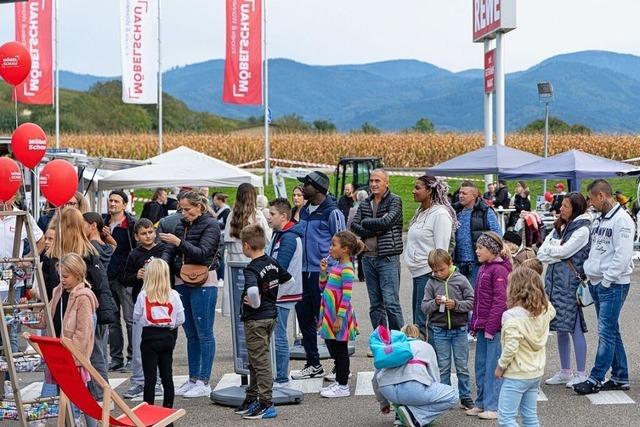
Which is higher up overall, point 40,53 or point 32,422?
point 40,53

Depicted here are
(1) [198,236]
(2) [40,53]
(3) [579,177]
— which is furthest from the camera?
(2) [40,53]

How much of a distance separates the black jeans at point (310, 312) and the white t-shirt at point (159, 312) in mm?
2336

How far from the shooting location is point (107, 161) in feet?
70.3

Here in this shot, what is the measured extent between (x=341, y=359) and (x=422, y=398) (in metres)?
1.61

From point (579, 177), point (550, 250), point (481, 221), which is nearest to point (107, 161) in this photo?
point (579, 177)

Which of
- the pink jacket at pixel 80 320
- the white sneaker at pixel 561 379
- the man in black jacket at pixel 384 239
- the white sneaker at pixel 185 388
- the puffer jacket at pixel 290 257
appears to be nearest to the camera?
the pink jacket at pixel 80 320

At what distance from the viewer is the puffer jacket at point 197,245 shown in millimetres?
10094

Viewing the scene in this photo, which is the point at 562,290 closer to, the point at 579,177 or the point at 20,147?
the point at 20,147

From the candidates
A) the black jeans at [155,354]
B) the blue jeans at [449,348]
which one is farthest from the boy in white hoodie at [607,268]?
the black jeans at [155,354]

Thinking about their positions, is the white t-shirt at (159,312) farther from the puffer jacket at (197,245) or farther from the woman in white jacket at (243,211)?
the woman in white jacket at (243,211)

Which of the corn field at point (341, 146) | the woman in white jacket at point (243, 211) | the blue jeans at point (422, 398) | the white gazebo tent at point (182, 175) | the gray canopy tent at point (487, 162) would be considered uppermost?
→ the corn field at point (341, 146)

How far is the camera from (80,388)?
25.3 feet

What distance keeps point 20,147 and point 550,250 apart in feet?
16.4

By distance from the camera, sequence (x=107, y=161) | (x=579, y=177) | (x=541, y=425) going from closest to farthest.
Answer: (x=541, y=425), (x=579, y=177), (x=107, y=161)
